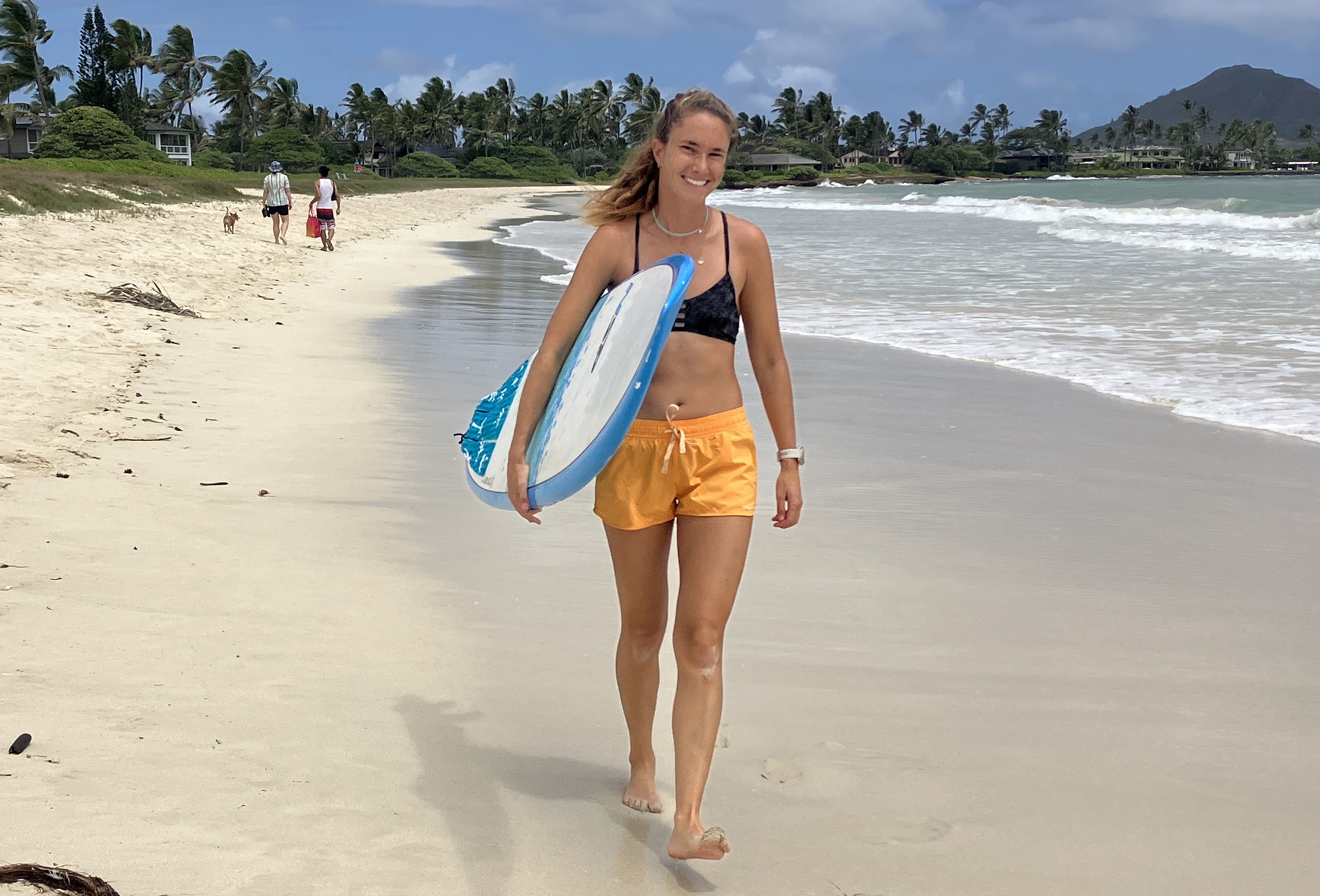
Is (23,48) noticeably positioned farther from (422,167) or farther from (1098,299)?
(1098,299)

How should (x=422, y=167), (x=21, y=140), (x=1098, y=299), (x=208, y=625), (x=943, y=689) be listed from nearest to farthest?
(x=943, y=689) → (x=208, y=625) → (x=1098, y=299) → (x=21, y=140) → (x=422, y=167)

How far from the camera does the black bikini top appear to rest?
2607 millimetres

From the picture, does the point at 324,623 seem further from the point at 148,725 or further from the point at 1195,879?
the point at 1195,879

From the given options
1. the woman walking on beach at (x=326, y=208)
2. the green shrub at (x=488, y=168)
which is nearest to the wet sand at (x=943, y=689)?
the woman walking on beach at (x=326, y=208)

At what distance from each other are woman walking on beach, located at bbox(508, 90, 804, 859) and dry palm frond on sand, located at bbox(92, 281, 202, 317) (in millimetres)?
8031

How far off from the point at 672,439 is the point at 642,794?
85 cm

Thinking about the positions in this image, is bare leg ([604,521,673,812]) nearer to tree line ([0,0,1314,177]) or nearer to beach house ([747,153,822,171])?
tree line ([0,0,1314,177])

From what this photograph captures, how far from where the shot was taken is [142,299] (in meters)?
9.97

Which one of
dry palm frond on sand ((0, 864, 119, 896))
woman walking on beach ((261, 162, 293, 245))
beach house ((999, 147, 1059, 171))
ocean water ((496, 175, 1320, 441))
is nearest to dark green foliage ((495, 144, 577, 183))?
ocean water ((496, 175, 1320, 441))

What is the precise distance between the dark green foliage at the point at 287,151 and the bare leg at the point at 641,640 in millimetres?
73590

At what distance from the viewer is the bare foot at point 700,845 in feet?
7.88

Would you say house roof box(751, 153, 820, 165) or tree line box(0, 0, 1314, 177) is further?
house roof box(751, 153, 820, 165)

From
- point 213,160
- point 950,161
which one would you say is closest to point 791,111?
point 950,161

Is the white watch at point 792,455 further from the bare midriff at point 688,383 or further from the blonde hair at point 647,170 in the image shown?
the blonde hair at point 647,170
